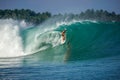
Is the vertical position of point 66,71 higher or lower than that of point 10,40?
lower

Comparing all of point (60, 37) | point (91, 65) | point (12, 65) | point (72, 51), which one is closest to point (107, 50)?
point (72, 51)

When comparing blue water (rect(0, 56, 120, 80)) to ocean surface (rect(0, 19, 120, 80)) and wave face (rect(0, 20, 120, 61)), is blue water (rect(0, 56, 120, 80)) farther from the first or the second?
wave face (rect(0, 20, 120, 61))

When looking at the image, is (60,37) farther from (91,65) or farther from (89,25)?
(91,65)

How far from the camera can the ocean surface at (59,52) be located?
11.4 m

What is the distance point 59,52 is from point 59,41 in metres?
1.59

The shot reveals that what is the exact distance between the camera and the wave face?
53.2 feet

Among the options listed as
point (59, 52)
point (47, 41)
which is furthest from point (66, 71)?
point (47, 41)

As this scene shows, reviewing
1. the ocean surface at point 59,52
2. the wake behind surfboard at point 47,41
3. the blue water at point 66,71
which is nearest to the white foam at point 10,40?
the ocean surface at point 59,52

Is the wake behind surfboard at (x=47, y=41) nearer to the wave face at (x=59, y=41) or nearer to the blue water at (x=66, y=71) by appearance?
the wave face at (x=59, y=41)

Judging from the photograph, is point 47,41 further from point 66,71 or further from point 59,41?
point 66,71

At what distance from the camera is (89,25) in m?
21.3

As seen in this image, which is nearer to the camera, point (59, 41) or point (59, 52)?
point (59, 52)

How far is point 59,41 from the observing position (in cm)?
1800

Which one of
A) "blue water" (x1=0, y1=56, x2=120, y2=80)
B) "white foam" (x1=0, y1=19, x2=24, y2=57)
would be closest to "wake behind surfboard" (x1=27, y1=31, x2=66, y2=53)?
"white foam" (x1=0, y1=19, x2=24, y2=57)
